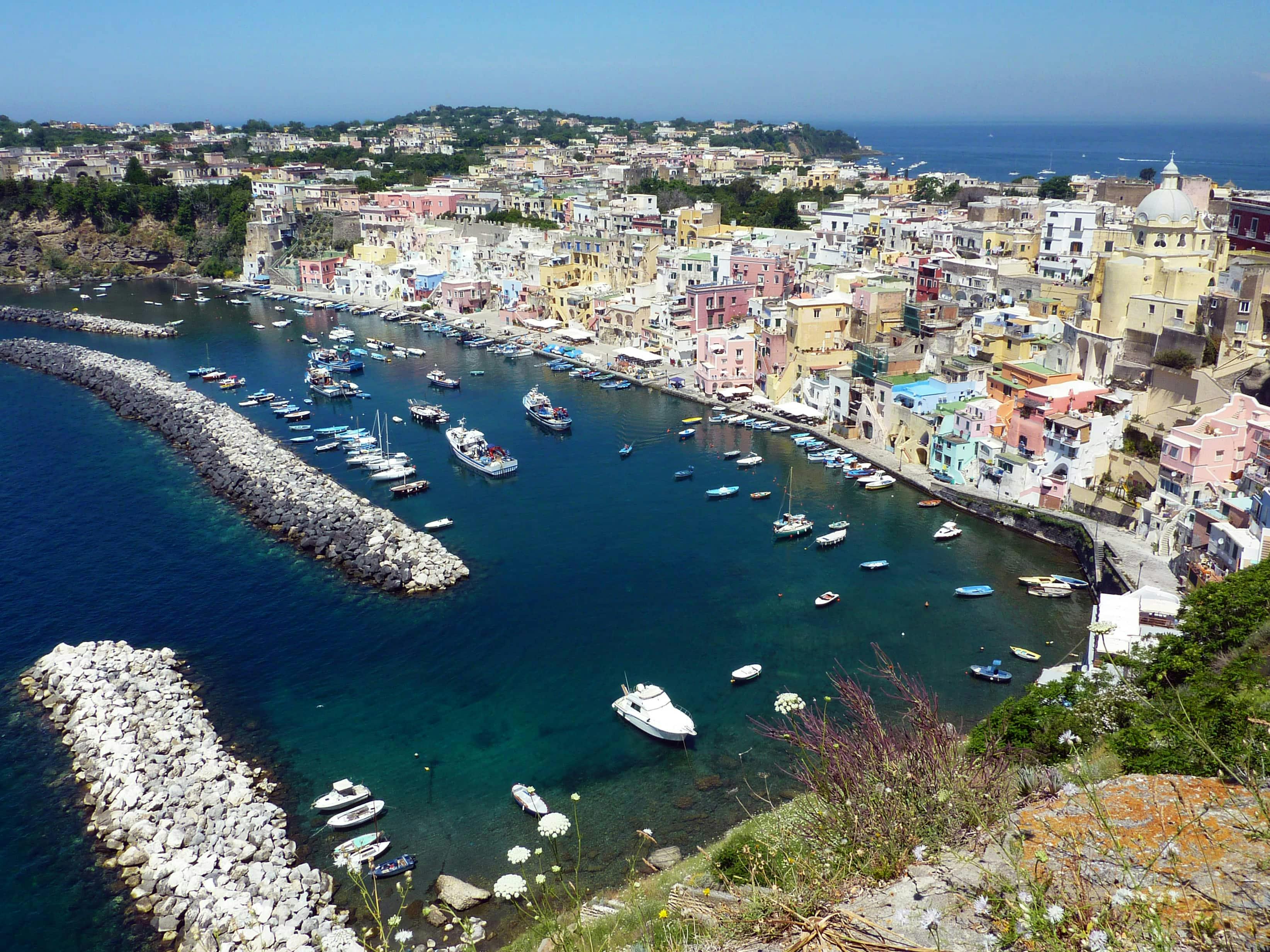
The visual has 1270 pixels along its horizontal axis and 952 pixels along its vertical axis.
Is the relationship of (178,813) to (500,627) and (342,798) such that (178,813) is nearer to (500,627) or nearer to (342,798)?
(342,798)

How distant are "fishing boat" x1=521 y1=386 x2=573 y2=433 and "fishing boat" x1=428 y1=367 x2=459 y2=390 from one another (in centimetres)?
380

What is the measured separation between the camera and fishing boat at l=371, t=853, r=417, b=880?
418 inches

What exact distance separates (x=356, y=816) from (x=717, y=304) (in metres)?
25.4

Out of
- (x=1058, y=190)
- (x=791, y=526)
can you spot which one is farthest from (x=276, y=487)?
(x=1058, y=190)

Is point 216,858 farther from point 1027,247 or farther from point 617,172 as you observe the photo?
point 617,172

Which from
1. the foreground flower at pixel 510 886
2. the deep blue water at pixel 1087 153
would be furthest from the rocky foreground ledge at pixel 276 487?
the deep blue water at pixel 1087 153

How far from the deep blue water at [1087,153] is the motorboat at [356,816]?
7243 cm

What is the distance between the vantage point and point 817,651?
1542 cm

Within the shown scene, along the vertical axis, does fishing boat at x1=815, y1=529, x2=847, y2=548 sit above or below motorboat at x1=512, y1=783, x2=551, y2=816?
above

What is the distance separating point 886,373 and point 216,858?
20.0 metres

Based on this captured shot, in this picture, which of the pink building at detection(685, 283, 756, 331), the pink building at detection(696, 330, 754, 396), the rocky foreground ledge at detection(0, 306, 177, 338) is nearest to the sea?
the pink building at detection(696, 330, 754, 396)

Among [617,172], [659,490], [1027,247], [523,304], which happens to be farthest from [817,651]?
[617,172]

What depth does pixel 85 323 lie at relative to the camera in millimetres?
41250

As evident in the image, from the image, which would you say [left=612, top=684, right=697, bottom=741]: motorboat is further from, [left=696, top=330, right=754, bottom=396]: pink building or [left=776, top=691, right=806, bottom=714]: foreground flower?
[left=696, top=330, right=754, bottom=396]: pink building
